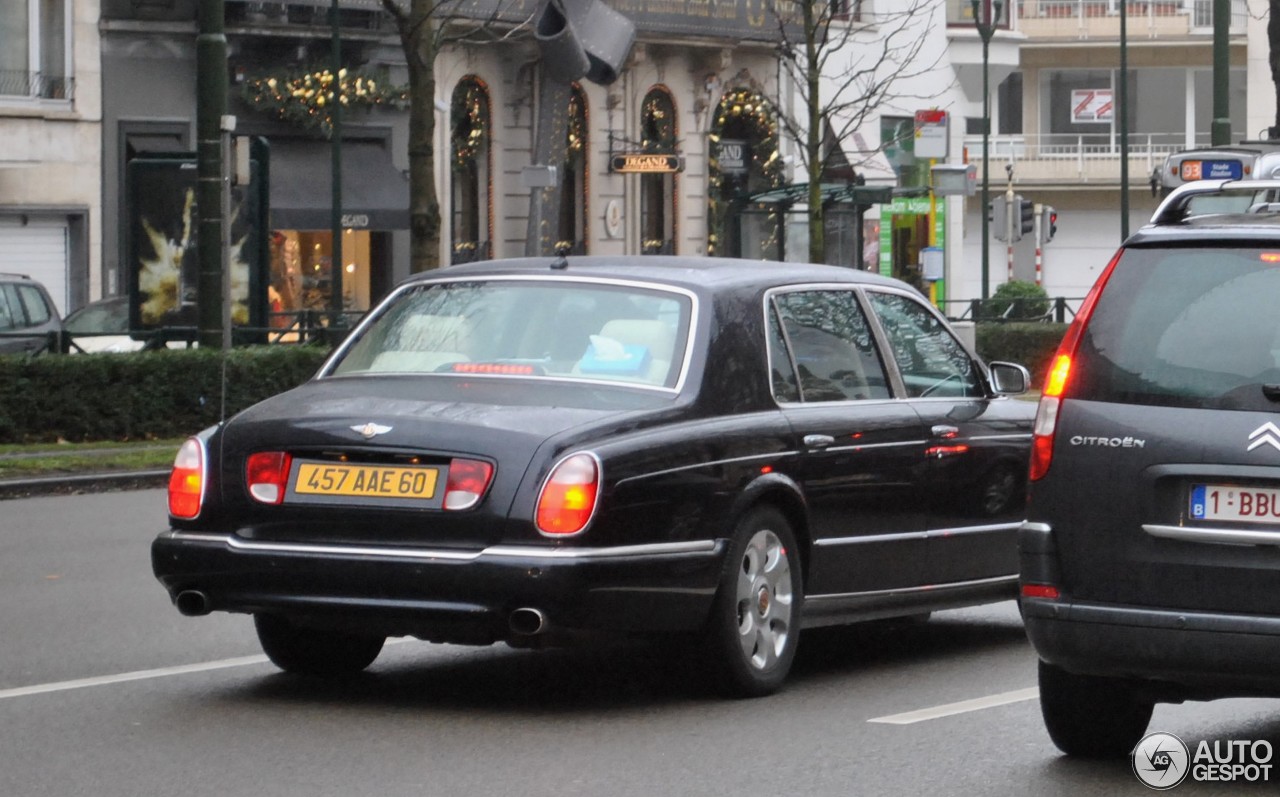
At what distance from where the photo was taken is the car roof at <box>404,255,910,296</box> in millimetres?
8906

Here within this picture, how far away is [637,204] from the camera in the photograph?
153ft

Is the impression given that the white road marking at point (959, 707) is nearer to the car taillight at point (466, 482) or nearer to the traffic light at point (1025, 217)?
the car taillight at point (466, 482)

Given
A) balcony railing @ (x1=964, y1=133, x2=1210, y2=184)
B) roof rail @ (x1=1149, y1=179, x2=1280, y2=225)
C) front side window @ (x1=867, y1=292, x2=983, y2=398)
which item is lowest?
front side window @ (x1=867, y1=292, x2=983, y2=398)

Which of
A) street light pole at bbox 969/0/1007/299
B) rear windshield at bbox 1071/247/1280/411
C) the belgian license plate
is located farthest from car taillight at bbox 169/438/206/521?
street light pole at bbox 969/0/1007/299


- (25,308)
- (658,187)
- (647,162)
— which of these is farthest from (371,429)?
(658,187)

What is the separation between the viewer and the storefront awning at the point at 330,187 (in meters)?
40.5

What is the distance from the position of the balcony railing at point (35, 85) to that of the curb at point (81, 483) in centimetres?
1935

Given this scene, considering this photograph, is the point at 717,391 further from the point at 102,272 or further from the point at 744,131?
the point at 744,131

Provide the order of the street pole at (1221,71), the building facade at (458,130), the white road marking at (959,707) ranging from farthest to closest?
the building facade at (458,130) < the street pole at (1221,71) < the white road marking at (959,707)

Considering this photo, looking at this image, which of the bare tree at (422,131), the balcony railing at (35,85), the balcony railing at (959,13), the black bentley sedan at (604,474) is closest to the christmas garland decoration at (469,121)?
the balcony railing at (35,85)

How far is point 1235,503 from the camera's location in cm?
669

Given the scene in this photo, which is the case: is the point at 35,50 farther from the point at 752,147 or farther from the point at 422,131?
the point at 752,147

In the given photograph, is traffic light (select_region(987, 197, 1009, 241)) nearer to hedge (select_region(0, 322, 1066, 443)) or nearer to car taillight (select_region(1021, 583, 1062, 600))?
hedge (select_region(0, 322, 1066, 443))

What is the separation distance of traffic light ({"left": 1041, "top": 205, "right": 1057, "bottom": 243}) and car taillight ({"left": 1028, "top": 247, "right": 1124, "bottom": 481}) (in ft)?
169
